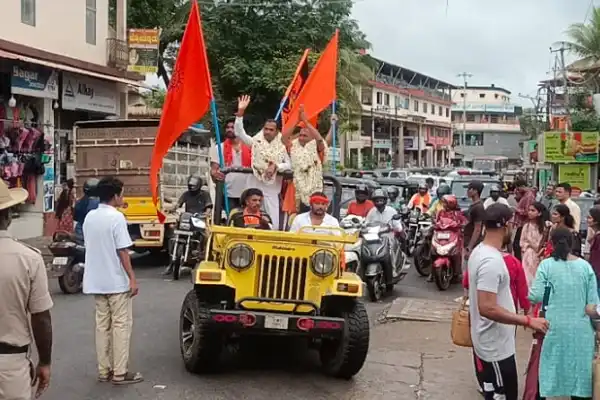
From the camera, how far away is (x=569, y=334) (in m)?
5.69

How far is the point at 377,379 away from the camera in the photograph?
7328 mm

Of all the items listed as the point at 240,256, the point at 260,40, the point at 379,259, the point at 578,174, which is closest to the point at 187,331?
the point at 240,256

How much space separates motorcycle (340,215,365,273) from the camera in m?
Result: 10.3

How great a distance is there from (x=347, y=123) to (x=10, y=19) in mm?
21293

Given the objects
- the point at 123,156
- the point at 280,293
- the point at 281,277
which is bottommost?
the point at 280,293

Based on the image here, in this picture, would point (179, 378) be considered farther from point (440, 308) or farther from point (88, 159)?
point (88, 159)

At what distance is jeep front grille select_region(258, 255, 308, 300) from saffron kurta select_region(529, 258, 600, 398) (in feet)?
6.88

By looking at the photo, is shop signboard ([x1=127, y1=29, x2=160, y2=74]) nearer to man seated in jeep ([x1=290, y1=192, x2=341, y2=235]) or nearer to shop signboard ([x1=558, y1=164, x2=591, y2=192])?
man seated in jeep ([x1=290, y1=192, x2=341, y2=235])

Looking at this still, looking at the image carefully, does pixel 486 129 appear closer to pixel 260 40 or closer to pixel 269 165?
pixel 260 40

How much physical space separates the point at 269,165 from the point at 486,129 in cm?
9423

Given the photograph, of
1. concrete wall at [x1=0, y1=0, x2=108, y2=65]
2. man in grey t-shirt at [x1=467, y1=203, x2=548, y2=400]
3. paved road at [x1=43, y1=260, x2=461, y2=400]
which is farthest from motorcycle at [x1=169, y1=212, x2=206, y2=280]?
man in grey t-shirt at [x1=467, y1=203, x2=548, y2=400]

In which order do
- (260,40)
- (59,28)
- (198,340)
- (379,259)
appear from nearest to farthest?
(198,340) < (379,259) < (59,28) < (260,40)

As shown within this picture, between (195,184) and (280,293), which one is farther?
(195,184)

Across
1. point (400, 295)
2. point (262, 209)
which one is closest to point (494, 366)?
point (262, 209)
